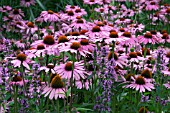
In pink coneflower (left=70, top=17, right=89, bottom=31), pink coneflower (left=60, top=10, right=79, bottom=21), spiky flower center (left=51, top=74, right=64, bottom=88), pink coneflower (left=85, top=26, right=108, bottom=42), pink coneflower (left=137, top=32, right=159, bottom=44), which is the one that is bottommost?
spiky flower center (left=51, top=74, right=64, bottom=88)

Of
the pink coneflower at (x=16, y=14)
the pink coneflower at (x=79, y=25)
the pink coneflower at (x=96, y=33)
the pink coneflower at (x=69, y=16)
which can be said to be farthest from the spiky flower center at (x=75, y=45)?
the pink coneflower at (x=16, y=14)

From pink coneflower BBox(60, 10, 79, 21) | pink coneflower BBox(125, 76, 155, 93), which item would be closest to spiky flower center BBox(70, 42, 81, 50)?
pink coneflower BBox(125, 76, 155, 93)

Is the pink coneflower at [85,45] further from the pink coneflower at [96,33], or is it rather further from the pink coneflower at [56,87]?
the pink coneflower at [56,87]

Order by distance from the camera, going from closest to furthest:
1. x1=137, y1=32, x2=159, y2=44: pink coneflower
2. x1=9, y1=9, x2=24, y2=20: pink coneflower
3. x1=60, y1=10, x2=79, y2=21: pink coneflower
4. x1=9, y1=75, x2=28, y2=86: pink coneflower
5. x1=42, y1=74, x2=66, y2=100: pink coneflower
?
x1=42, y1=74, x2=66, y2=100: pink coneflower < x1=9, y1=75, x2=28, y2=86: pink coneflower < x1=137, y1=32, x2=159, y2=44: pink coneflower < x1=60, y1=10, x2=79, y2=21: pink coneflower < x1=9, y1=9, x2=24, y2=20: pink coneflower

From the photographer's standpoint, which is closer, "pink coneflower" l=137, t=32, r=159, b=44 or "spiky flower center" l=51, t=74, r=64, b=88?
"spiky flower center" l=51, t=74, r=64, b=88

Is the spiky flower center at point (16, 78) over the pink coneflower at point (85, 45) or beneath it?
beneath

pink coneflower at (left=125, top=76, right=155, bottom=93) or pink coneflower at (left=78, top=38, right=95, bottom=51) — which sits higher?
pink coneflower at (left=78, top=38, right=95, bottom=51)

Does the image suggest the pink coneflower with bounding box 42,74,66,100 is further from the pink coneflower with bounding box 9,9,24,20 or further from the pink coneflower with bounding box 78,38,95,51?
the pink coneflower with bounding box 9,9,24,20

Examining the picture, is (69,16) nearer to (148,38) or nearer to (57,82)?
(148,38)

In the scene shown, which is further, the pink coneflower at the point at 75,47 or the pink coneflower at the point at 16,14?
the pink coneflower at the point at 16,14

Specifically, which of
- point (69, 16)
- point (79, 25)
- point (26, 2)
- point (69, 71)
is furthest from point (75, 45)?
point (26, 2)

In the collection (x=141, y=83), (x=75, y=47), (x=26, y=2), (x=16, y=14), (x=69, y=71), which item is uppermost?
(x=26, y=2)

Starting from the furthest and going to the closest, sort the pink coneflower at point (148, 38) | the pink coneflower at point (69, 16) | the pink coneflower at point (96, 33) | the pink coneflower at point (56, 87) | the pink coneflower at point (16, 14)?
the pink coneflower at point (16, 14)
the pink coneflower at point (69, 16)
the pink coneflower at point (148, 38)
the pink coneflower at point (96, 33)
the pink coneflower at point (56, 87)

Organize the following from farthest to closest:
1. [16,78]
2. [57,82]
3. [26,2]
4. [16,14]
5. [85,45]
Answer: [26,2] < [16,14] < [16,78] < [85,45] < [57,82]
